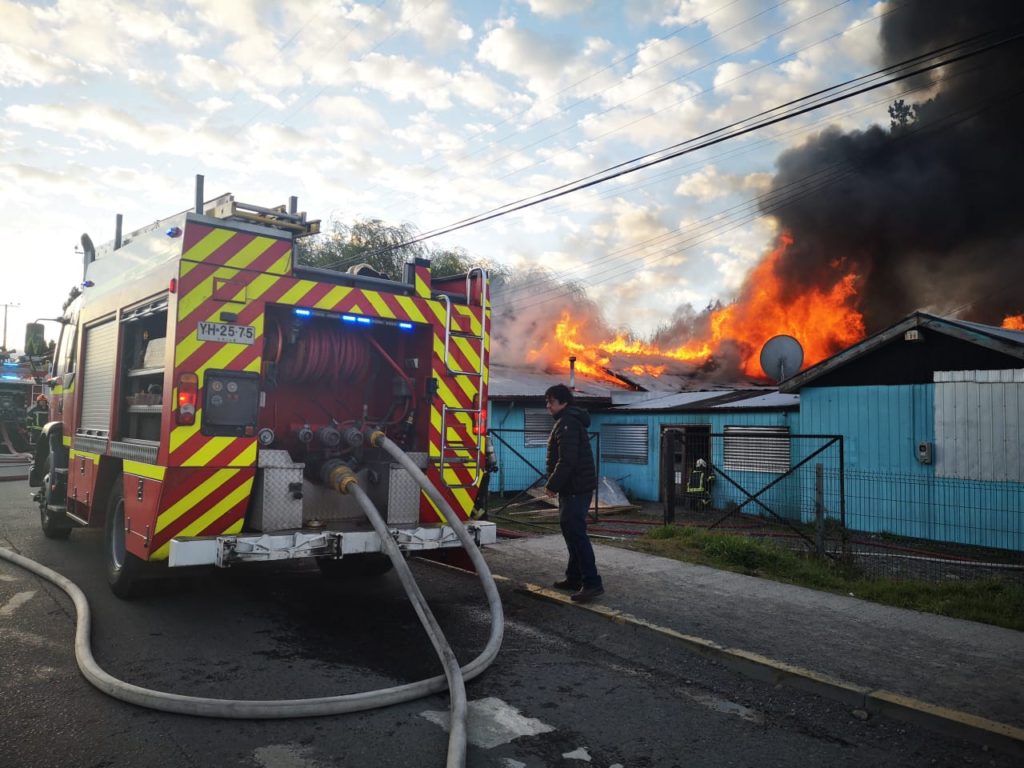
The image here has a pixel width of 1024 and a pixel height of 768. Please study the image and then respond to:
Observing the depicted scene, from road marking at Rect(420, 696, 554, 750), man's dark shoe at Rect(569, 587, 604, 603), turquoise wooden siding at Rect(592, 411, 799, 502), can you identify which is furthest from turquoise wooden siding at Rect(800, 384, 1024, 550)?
road marking at Rect(420, 696, 554, 750)

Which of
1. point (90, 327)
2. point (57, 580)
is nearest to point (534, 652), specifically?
point (57, 580)

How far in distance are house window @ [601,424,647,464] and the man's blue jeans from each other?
11239 millimetres

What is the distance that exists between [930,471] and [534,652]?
9.52 meters

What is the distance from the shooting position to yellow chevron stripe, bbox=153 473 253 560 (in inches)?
204

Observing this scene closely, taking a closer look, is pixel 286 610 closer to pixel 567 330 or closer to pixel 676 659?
pixel 676 659

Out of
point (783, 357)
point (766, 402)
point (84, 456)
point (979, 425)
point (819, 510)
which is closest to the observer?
point (84, 456)

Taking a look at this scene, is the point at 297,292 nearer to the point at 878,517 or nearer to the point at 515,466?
the point at 878,517

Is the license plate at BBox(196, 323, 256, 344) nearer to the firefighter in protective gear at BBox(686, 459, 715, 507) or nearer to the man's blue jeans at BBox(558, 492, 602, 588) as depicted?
the man's blue jeans at BBox(558, 492, 602, 588)

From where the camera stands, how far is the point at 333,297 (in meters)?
5.87

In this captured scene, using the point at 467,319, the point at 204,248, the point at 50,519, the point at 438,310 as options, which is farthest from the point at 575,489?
the point at 50,519

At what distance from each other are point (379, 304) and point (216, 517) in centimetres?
211

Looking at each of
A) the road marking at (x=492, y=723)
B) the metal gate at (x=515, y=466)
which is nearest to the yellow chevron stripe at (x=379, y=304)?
the road marking at (x=492, y=723)


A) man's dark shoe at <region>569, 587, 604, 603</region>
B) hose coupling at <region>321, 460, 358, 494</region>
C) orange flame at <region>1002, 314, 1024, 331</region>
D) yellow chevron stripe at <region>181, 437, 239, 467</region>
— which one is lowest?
man's dark shoe at <region>569, 587, 604, 603</region>

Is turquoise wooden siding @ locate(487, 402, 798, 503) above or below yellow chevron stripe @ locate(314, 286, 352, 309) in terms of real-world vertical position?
below
